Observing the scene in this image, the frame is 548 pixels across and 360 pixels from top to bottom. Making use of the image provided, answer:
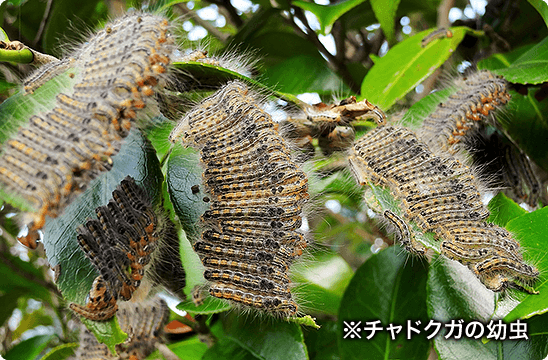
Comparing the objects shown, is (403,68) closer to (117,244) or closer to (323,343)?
(323,343)

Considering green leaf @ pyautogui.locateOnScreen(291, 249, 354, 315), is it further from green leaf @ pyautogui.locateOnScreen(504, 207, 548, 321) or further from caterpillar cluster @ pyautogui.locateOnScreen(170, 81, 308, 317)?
green leaf @ pyautogui.locateOnScreen(504, 207, 548, 321)

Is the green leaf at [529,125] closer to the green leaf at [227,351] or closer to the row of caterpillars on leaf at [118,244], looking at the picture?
the green leaf at [227,351]

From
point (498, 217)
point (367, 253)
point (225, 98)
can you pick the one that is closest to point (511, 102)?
point (498, 217)

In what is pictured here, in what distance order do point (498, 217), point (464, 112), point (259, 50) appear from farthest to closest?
point (259, 50) < point (464, 112) < point (498, 217)

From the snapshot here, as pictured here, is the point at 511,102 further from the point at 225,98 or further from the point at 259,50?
the point at 225,98

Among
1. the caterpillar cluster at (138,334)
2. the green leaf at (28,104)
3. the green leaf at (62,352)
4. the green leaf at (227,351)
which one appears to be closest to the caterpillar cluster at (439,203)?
the green leaf at (227,351)

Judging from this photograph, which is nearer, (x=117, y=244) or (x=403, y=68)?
(x=117, y=244)

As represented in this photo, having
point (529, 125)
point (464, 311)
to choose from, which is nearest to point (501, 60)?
point (529, 125)
